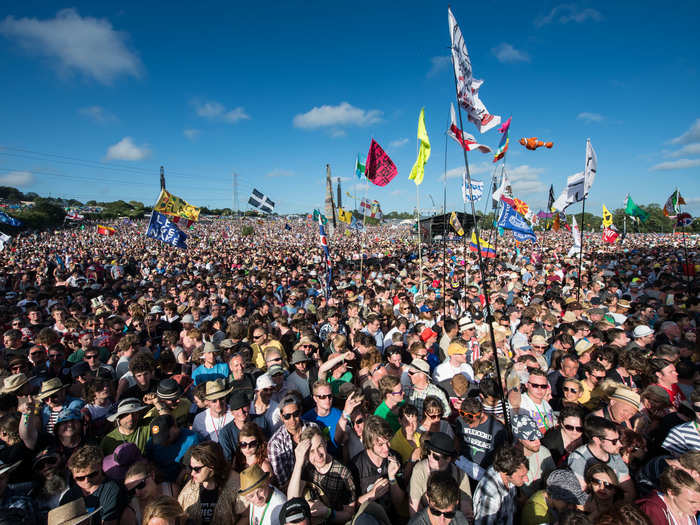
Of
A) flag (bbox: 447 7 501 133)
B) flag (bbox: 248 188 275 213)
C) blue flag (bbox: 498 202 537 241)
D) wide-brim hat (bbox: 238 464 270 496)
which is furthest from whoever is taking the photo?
flag (bbox: 248 188 275 213)

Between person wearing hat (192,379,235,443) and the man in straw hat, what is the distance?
4.00ft

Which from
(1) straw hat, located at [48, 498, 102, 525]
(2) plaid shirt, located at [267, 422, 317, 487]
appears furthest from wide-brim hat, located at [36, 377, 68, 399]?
(2) plaid shirt, located at [267, 422, 317, 487]

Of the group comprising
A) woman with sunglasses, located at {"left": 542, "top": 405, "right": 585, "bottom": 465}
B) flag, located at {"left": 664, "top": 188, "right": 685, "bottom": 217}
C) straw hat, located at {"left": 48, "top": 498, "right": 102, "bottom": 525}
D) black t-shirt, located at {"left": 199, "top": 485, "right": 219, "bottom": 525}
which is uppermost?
flag, located at {"left": 664, "top": 188, "right": 685, "bottom": 217}

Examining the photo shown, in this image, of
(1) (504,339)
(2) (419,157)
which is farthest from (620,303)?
(2) (419,157)

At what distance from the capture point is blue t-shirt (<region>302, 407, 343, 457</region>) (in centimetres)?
322

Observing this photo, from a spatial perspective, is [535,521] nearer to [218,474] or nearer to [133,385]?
[218,474]

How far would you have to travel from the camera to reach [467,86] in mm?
4785

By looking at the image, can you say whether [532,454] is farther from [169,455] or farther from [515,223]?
[515,223]

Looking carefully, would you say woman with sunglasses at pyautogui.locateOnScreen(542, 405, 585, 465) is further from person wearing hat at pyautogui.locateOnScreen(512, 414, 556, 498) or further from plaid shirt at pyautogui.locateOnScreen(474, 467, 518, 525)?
plaid shirt at pyautogui.locateOnScreen(474, 467, 518, 525)

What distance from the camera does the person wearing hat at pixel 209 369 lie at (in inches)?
183

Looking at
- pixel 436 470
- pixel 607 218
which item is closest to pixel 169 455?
pixel 436 470

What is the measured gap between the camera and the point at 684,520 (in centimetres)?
212

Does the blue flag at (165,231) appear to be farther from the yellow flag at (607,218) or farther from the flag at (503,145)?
the yellow flag at (607,218)

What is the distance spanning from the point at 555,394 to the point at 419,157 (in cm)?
670
